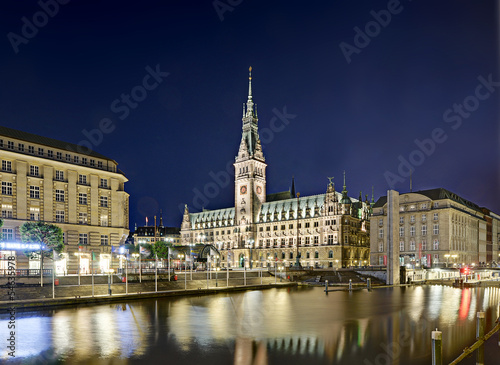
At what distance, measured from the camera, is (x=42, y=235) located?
67688mm

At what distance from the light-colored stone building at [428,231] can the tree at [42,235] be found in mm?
89664

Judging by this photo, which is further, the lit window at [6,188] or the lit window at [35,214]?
the lit window at [35,214]

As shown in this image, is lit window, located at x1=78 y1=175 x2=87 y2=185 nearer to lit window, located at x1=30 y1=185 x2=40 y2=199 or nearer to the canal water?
lit window, located at x1=30 y1=185 x2=40 y2=199

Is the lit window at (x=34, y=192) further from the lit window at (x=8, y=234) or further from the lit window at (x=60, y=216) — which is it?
the lit window at (x=8, y=234)

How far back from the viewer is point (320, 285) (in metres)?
85.8

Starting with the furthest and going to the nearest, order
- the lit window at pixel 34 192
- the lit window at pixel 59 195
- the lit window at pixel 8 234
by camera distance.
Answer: the lit window at pixel 59 195 → the lit window at pixel 34 192 → the lit window at pixel 8 234

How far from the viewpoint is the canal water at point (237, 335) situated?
20734mm

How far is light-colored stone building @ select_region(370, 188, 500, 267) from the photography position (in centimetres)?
12062

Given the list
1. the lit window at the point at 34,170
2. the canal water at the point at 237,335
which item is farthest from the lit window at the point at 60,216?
the canal water at the point at 237,335

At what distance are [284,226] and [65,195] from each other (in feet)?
353

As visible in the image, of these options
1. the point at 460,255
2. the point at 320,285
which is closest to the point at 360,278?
the point at 320,285

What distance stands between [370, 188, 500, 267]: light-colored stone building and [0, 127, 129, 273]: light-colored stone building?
7961cm

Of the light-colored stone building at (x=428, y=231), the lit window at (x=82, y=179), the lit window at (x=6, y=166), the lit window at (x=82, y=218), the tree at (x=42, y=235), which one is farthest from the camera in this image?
the light-colored stone building at (x=428, y=231)

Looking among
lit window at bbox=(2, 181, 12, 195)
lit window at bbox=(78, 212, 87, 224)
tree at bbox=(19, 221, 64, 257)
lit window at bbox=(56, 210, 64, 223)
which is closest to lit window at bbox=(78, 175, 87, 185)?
lit window at bbox=(78, 212, 87, 224)
